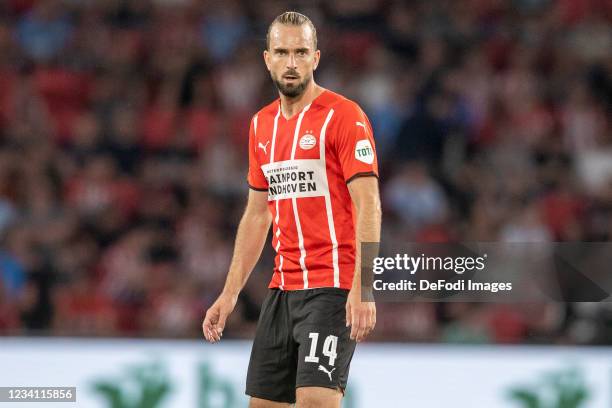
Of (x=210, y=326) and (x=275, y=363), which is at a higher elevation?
(x=210, y=326)

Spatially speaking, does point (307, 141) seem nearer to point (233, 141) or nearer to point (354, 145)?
point (354, 145)

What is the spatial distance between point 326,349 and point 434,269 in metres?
1.43

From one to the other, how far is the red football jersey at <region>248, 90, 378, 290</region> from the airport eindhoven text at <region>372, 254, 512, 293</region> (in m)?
1.05

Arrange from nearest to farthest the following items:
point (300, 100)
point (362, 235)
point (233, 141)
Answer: point (362, 235) → point (300, 100) → point (233, 141)

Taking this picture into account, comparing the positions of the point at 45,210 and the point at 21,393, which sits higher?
the point at 45,210

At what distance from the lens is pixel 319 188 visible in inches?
177

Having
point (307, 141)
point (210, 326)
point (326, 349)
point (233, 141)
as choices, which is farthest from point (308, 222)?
point (233, 141)

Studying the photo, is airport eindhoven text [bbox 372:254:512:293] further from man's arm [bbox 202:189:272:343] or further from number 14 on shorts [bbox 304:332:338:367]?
number 14 on shorts [bbox 304:332:338:367]

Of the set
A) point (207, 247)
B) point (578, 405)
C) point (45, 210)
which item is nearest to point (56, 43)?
point (45, 210)

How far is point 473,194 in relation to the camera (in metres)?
8.77

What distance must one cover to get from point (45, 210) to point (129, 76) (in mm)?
1903

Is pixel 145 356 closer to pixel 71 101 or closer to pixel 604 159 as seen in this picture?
pixel 71 101

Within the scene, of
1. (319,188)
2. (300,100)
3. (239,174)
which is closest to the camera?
(319,188)

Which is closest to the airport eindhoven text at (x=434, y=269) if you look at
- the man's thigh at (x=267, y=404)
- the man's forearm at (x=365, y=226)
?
the man's thigh at (x=267, y=404)
